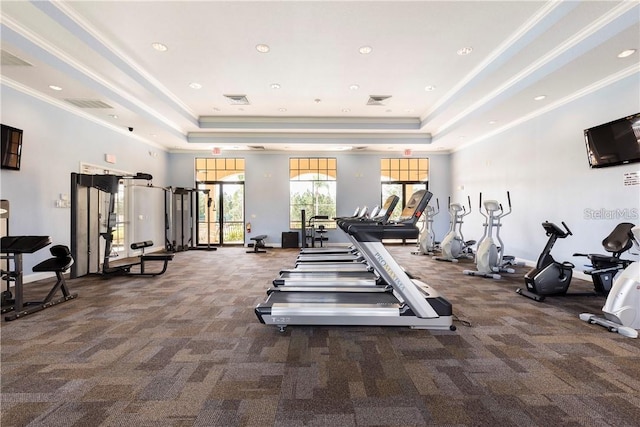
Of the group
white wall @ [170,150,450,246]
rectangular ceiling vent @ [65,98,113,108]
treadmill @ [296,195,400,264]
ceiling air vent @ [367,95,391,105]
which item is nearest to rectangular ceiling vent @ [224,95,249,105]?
rectangular ceiling vent @ [65,98,113,108]

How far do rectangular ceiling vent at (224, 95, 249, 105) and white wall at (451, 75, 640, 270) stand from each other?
5753 millimetres

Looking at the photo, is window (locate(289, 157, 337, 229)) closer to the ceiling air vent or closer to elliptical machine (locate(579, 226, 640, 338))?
the ceiling air vent

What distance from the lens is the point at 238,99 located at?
244 inches

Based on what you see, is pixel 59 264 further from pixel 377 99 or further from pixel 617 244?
pixel 617 244

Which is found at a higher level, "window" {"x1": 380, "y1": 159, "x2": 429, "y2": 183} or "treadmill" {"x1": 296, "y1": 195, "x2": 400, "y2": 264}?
"window" {"x1": 380, "y1": 159, "x2": 429, "y2": 183}

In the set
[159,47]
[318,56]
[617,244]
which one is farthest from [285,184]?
[617,244]

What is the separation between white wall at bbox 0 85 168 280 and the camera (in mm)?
4301

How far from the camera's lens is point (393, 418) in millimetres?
1574

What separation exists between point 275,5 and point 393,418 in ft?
12.9

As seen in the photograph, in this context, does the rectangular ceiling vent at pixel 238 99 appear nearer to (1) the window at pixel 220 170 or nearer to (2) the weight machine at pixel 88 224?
(2) the weight machine at pixel 88 224

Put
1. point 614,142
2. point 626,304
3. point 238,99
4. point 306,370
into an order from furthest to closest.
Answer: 1. point 238,99
2. point 614,142
3. point 626,304
4. point 306,370

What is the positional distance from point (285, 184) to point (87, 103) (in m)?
5.19

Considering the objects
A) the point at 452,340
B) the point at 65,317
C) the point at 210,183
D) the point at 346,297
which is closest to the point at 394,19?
the point at 346,297

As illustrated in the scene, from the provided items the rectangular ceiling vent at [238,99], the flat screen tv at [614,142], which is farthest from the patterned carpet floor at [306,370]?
the rectangular ceiling vent at [238,99]
